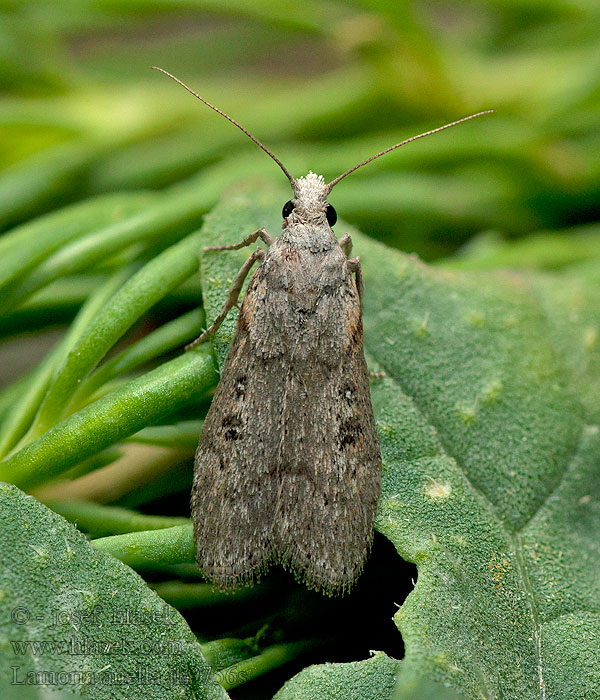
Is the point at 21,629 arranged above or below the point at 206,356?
below

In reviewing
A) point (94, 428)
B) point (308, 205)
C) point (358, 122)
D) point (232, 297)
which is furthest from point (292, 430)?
point (358, 122)

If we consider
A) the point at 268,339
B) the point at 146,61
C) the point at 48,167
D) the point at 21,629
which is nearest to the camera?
the point at 21,629

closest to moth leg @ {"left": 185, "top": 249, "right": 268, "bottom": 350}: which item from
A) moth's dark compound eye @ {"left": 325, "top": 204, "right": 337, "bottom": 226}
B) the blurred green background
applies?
moth's dark compound eye @ {"left": 325, "top": 204, "right": 337, "bottom": 226}

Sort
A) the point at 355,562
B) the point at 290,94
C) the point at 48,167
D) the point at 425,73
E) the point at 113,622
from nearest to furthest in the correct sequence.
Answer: the point at 113,622 < the point at 355,562 < the point at 48,167 < the point at 425,73 < the point at 290,94

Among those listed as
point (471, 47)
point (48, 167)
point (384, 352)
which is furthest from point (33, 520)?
point (471, 47)

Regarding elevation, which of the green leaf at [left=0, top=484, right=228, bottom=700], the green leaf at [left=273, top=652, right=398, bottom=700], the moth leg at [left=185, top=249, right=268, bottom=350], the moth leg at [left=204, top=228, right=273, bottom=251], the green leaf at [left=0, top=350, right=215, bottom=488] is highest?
the moth leg at [left=204, top=228, right=273, bottom=251]

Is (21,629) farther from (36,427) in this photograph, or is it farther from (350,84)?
(350,84)

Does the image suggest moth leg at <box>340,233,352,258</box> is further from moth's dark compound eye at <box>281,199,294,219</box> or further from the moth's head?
moth's dark compound eye at <box>281,199,294,219</box>
